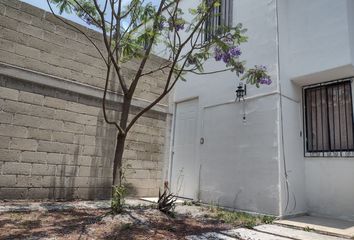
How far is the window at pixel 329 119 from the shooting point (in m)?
5.43

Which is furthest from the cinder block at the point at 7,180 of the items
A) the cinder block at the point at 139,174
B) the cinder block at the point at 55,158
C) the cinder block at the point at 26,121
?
the cinder block at the point at 139,174

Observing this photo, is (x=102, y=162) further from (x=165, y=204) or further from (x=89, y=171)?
(x=165, y=204)

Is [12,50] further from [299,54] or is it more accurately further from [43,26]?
[299,54]

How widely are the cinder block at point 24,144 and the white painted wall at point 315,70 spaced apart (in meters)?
4.63

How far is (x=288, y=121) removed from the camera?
5707 mm

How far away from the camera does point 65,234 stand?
3418 millimetres

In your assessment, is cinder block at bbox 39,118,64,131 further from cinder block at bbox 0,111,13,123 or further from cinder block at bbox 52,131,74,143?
cinder block at bbox 0,111,13,123

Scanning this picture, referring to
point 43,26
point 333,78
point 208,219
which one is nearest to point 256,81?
point 333,78

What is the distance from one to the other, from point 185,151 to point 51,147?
124 inches

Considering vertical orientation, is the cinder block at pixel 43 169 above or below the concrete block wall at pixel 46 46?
below

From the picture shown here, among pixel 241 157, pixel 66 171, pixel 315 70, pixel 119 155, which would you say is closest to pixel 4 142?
pixel 66 171

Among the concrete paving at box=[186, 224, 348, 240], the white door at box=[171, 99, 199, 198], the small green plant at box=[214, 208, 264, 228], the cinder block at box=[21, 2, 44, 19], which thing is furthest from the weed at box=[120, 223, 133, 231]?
the cinder block at box=[21, 2, 44, 19]

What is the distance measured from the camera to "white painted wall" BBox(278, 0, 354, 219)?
17.2 feet

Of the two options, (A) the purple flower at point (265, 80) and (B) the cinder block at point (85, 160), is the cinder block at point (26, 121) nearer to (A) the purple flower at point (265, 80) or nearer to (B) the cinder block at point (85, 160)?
(B) the cinder block at point (85, 160)
